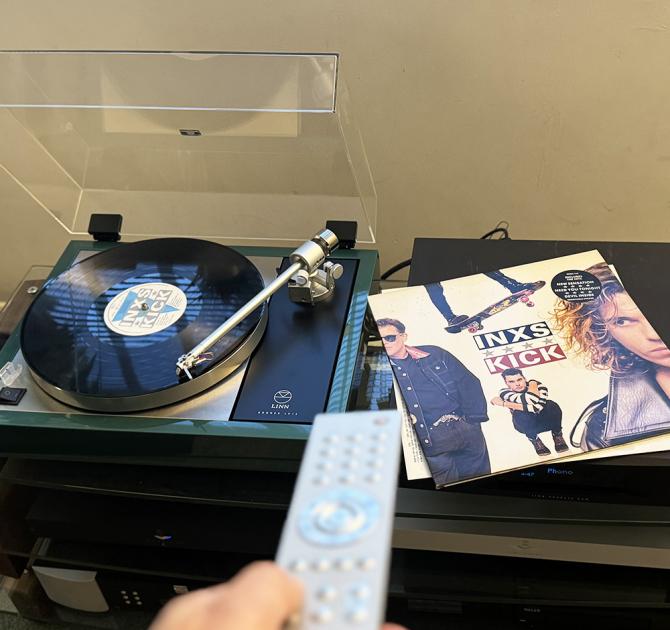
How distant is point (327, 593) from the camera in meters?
0.47

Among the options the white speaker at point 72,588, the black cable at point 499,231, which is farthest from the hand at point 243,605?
the black cable at point 499,231

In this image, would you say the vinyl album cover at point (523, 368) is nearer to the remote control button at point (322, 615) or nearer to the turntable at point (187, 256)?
the turntable at point (187, 256)

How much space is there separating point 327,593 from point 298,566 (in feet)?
0.10

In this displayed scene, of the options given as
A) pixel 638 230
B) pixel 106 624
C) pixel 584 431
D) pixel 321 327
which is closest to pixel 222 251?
pixel 321 327

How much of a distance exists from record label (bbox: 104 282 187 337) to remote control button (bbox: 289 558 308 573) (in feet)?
1.60

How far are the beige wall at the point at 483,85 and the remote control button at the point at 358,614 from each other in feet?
3.25

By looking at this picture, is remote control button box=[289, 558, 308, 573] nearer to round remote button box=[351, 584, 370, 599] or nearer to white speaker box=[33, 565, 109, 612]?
round remote button box=[351, 584, 370, 599]

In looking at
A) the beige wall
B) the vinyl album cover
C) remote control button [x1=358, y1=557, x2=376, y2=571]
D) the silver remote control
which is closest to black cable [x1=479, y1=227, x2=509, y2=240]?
the beige wall

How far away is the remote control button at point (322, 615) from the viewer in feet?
1.52

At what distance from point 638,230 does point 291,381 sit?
2.89 feet

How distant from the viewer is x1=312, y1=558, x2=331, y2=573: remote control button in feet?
1.61

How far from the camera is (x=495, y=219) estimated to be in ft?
4.67

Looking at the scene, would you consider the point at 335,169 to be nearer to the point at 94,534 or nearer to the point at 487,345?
the point at 487,345

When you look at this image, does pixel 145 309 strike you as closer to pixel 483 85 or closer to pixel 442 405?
pixel 442 405
